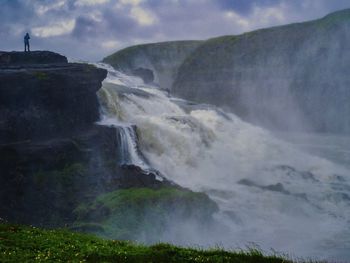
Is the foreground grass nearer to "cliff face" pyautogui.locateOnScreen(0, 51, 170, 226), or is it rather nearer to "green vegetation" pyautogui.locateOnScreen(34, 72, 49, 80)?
"cliff face" pyautogui.locateOnScreen(0, 51, 170, 226)

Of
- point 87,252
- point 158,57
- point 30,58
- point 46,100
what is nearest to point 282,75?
point 158,57

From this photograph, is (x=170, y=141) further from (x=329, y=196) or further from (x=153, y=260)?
(x=153, y=260)

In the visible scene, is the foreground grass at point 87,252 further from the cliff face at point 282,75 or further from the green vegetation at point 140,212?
the cliff face at point 282,75

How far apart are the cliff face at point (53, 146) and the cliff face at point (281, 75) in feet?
124

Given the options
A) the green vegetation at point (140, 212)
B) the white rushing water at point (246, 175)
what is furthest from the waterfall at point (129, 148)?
the green vegetation at point (140, 212)

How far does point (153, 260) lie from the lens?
1320 centimetres

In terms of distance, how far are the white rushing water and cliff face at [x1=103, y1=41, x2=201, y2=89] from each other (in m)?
51.7

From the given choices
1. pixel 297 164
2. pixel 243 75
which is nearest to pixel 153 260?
pixel 297 164

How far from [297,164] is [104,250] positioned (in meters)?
29.2

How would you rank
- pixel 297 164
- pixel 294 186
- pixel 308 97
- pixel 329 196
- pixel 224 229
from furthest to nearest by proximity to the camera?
pixel 308 97, pixel 297 164, pixel 294 186, pixel 329 196, pixel 224 229

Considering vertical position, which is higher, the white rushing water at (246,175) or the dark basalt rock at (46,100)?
the dark basalt rock at (46,100)

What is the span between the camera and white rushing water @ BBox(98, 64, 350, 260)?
24953 mm

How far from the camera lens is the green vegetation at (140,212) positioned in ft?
74.1

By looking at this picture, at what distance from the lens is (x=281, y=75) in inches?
2822
